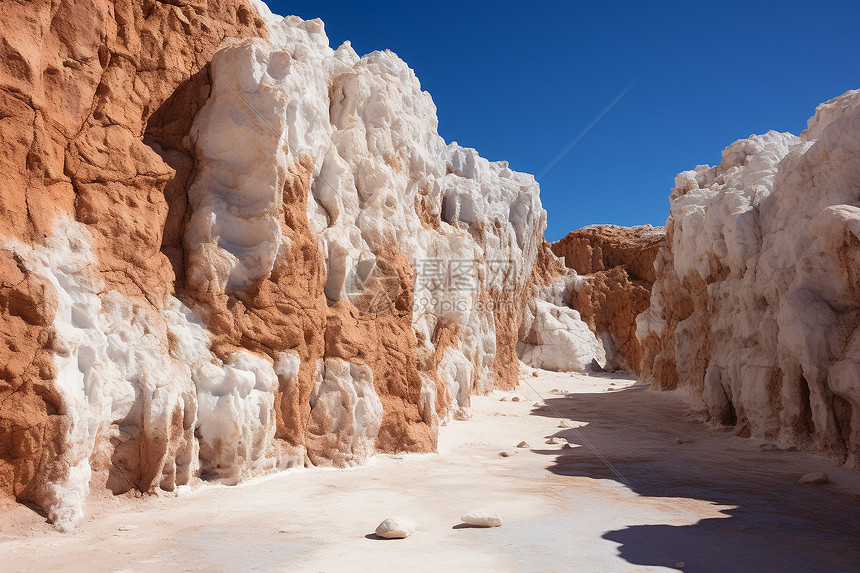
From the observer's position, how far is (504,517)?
623 centimetres

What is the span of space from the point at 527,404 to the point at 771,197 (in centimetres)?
909

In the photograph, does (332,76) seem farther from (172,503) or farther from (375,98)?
(172,503)

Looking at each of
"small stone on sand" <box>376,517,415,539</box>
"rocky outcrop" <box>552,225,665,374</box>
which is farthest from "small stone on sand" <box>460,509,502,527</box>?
"rocky outcrop" <box>552,225,665,374</box>

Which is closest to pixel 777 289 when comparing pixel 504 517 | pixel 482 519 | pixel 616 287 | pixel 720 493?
pixel 720 493

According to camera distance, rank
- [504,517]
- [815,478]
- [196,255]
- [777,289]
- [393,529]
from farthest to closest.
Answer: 1. [777,289]
2. [815,478]
3. [196,255]
4. [504,517]
5. [393,529]

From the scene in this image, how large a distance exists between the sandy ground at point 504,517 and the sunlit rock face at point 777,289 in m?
1.31

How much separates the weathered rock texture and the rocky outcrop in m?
26.3

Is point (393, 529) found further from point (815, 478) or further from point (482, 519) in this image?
point (815, 478)

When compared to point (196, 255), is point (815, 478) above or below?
below

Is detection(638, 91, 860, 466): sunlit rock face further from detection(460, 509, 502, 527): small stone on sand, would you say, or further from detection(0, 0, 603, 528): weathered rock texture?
detection(0, 0, 603, 528): weathered rock texture

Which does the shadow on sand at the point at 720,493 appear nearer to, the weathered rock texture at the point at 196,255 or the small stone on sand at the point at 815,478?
the small stone on sand at the point at 815,478

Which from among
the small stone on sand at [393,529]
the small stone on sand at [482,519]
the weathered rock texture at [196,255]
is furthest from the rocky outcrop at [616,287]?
the small stone on sand at [393,529]

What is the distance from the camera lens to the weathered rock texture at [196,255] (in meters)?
5.54

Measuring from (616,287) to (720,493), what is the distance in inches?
1229
